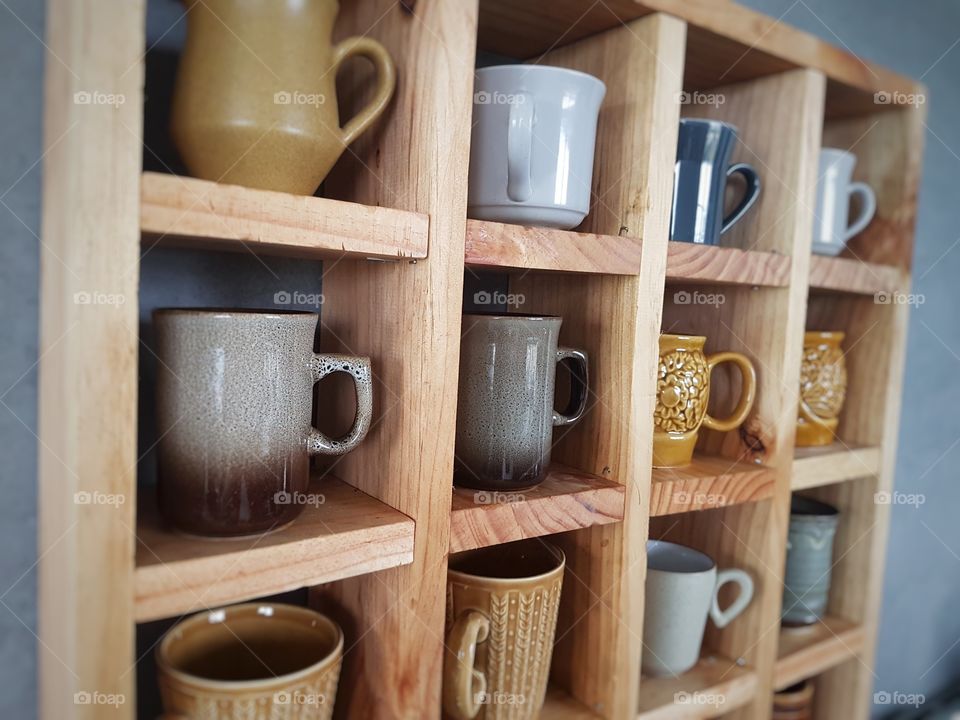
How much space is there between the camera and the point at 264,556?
495 mm

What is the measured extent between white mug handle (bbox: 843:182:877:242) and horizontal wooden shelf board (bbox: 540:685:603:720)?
657 millimetres

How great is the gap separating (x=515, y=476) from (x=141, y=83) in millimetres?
412

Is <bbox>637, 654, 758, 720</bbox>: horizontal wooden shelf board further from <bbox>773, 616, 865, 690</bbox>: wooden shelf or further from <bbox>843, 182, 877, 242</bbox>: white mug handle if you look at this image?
<bbox>843, 182, 877, 242</bbox>: white mug handle

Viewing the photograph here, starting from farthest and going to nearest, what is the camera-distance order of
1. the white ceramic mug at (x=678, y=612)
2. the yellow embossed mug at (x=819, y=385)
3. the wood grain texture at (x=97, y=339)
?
the yellow embossed mug at (x=819, y=385), the white ceramic mug at (x=678, y=612), the wood grain texture at (x=97, y=339)

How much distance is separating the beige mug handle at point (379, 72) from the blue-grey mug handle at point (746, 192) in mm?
421

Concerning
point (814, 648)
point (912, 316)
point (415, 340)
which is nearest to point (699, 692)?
point (814, 648)

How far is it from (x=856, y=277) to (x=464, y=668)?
657mm

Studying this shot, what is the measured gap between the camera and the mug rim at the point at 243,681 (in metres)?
0.51

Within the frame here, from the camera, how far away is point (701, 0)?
69 centimetres

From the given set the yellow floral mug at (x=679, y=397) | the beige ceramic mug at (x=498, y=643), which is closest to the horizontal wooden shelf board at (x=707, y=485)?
the yellow floral mug at (x=679, y=397)

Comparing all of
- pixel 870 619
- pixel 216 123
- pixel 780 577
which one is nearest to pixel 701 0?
pixel 216 123

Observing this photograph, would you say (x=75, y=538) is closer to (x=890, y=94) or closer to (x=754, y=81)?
(x=754, y=81)

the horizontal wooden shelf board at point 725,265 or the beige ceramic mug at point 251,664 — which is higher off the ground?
the horizontal wooden shelf board at point 725,265

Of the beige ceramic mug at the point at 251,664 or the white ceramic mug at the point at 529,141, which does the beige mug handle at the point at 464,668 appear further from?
the white ceramic mug at the point at 529,141
